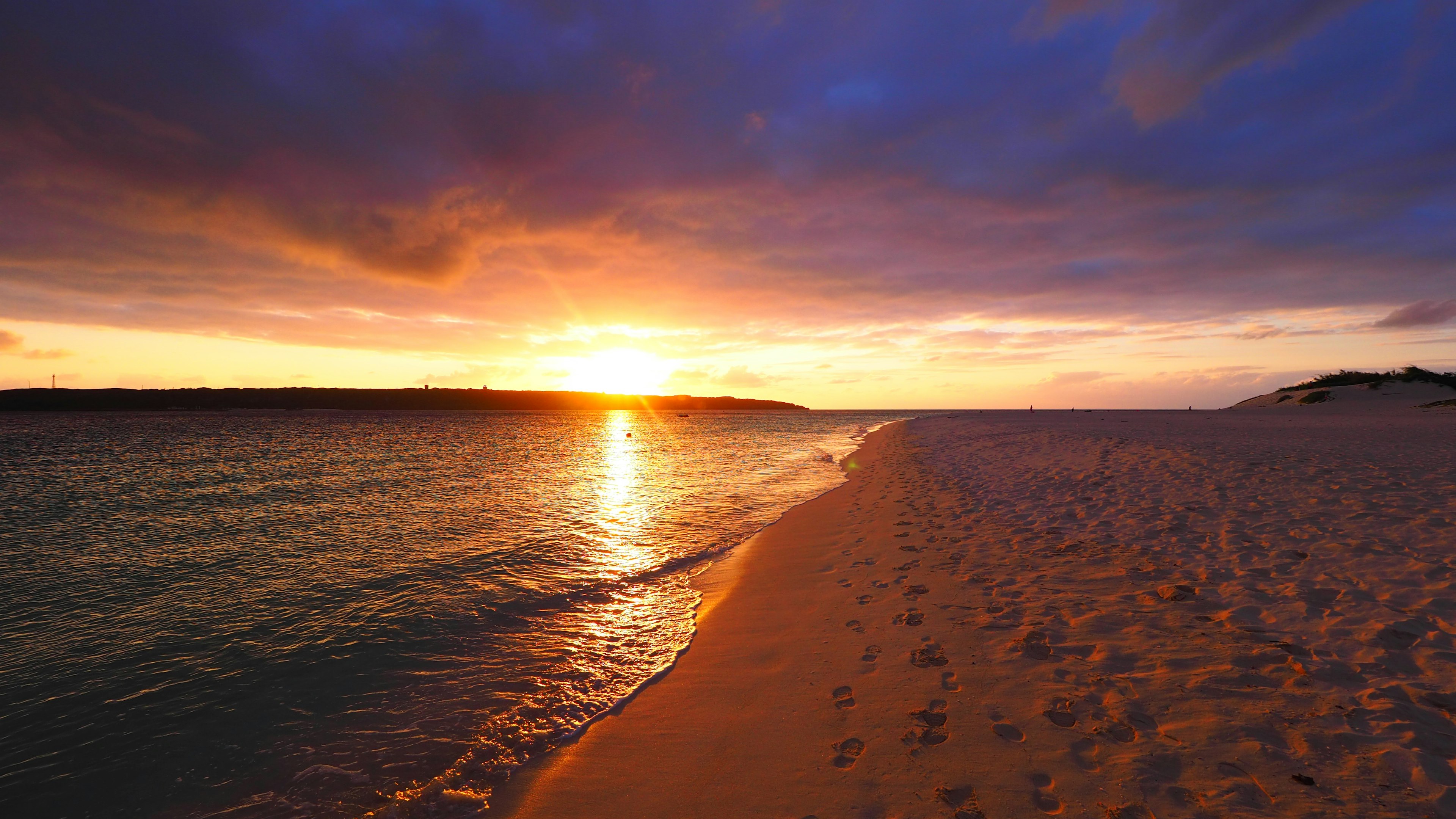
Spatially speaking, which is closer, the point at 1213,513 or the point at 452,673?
the point at 452,673

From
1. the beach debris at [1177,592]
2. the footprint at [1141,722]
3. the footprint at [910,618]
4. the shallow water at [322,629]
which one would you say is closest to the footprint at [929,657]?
the footprint at [910,618]

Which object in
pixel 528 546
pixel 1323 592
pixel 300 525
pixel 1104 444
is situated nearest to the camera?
pixel 1323 592

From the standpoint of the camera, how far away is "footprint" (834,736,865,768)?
4723 millimetres

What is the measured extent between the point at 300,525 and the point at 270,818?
1426cm

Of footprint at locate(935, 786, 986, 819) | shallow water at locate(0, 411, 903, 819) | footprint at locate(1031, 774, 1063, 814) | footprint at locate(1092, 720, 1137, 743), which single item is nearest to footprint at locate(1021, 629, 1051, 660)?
footprint at locate(1092, 720, 1137, 743)

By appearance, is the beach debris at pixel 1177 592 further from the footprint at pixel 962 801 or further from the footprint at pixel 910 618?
the footprint at pixel 962 801

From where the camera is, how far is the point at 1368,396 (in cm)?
4619

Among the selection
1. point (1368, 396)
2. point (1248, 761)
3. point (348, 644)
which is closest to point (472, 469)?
point (348, 644)

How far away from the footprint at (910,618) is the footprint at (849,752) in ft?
9.21

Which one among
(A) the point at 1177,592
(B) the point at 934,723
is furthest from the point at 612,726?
(A) the point at 1177,592

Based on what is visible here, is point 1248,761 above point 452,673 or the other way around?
above

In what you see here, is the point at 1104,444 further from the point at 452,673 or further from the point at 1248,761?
the point at 452,673

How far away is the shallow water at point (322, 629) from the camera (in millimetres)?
5355

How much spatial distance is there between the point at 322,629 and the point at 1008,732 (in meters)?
9.93
